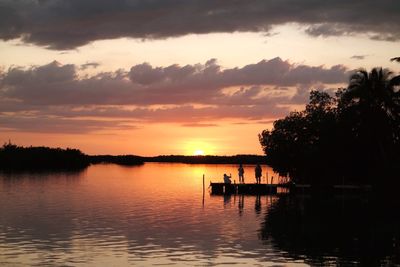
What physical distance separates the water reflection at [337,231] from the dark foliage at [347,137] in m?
7.40

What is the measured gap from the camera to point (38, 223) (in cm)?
4700

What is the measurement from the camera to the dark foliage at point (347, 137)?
70875 millimetres

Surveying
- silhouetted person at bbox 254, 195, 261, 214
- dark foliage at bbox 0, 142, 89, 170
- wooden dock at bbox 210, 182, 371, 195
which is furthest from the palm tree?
dark foliage at bbox 0, 142, 89, 170

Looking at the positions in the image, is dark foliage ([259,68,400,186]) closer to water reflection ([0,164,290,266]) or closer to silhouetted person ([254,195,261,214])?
silhouetted person ([254,195,261,214])

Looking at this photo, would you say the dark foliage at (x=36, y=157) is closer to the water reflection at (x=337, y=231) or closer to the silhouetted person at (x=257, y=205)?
the silhouetted person at (x=257, y=205)

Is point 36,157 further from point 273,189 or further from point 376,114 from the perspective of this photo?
point 376,114

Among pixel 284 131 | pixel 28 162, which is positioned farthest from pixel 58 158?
pixel 284 131

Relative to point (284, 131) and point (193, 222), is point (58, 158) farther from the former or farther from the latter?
point (193, 222)

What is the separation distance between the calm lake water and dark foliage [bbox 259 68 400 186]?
274 inches

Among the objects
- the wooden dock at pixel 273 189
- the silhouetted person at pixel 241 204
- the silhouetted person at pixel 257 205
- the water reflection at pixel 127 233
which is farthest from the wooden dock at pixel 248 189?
the water reflection at pixel 127 233

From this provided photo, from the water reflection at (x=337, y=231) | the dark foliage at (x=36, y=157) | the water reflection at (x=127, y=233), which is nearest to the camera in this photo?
the water reflection at (x=127, y=233)

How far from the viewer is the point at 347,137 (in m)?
75.1

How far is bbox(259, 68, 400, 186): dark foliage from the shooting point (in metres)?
70.9

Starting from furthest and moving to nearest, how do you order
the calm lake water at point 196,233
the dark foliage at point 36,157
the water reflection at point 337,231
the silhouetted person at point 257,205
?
the dark foliage at point 36,157 < the silhouetted person at point 257,205 < the water reflection at point 337,231 < the calm lake water at point 196,233
